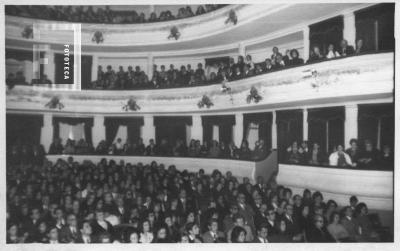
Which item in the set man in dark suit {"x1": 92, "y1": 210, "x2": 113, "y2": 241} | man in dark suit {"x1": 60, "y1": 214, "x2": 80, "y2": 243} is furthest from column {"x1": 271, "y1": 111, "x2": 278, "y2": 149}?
man in dark suit {"x1": 60, "y1": 214, "x2": 80, "y2": 243}

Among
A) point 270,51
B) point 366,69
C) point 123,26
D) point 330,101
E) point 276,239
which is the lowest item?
point 276,239

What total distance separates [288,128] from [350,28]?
267 cm

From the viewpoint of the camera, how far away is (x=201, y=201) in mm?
7129

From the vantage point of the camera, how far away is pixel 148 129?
34.7ft

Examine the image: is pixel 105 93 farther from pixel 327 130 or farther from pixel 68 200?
pixel 327 130

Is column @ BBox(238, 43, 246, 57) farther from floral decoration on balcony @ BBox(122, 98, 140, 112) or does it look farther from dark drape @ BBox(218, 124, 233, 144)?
floral decoration on balcony @ BBox(122, 98, 140, 112)

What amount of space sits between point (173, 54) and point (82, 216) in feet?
22.2

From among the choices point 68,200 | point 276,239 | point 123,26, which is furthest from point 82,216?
point 123,26

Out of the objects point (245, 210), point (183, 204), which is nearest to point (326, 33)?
point (245, 210)

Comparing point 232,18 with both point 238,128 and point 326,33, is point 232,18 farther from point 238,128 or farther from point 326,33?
point 238,128

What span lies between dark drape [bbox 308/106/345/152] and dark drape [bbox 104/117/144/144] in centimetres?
471

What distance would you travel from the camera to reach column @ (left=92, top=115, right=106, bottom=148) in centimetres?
1034

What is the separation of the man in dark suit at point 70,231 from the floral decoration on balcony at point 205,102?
488 cm

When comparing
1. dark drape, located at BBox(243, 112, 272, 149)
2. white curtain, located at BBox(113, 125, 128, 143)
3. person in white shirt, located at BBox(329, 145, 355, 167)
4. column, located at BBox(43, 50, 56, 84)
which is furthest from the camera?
white curtain, located at BBox(113, 125, 128, 143)
